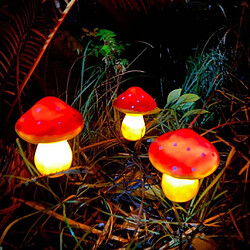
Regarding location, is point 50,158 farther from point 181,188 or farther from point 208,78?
point 208,78

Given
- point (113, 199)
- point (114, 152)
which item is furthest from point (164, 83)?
point (113, 199)

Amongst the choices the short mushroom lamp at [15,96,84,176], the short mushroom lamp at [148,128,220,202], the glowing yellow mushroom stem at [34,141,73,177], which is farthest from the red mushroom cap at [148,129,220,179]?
the glowing yellow mushroom stem at [34,141,73,177]

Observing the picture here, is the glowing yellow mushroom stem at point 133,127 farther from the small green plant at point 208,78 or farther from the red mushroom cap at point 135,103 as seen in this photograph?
the small green plant at point 208,78

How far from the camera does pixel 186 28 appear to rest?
3.46 meters

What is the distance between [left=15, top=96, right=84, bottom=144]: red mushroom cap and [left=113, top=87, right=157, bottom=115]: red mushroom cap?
499 millimetres

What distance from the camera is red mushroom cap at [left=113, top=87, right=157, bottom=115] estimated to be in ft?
4.78

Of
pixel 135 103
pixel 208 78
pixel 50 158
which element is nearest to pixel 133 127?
pixel 135 103

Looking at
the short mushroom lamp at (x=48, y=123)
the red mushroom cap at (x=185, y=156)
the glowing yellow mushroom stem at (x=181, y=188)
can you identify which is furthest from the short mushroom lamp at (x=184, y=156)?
the short mushroom lamp at (x=48, y=123)

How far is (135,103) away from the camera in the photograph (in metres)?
1.46

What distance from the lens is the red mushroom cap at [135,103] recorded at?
1456mm

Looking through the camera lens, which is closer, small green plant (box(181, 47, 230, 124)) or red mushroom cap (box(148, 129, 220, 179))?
red mushroom cap (box(148, 129, 220, 179))

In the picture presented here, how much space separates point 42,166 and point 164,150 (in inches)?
25.3

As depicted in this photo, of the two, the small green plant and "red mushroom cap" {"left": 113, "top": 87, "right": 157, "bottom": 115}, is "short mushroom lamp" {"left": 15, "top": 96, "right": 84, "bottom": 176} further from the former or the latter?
the small green plant

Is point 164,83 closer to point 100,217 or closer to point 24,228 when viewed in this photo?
point 100,217
